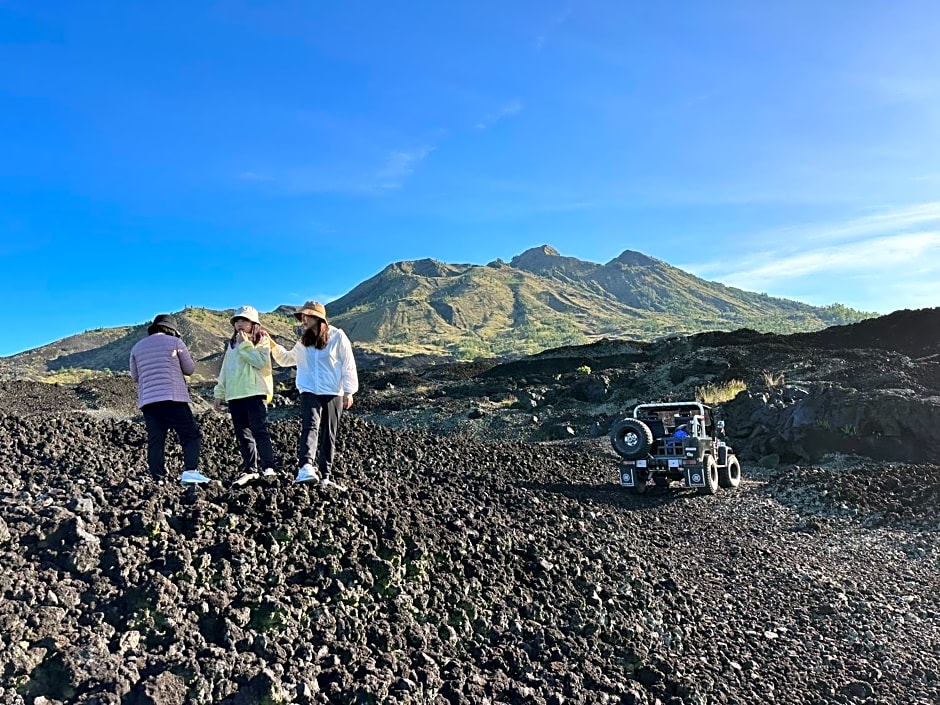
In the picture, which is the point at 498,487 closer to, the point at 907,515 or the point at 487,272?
the point at 907,515

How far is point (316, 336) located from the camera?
5.44m

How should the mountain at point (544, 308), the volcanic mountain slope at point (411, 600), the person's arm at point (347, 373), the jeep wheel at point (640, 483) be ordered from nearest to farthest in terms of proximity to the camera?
1. the volcanic mountain slope at point (411, 600)
2. the person's arm at point (347, 373)
3. the jeep wheel at point (640, 483)
4. the mountain at point (544, 308)

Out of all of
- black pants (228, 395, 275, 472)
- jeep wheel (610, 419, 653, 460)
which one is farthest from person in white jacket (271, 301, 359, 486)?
jeep wheel (610, 419, 653, 460)

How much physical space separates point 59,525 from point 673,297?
5679 inches

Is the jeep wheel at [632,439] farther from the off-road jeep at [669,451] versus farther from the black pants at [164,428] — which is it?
the black pants at [164,428]

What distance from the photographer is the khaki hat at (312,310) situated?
5.47 meters

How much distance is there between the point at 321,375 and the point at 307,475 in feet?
3.03

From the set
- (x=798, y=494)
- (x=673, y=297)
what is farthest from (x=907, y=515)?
(x=673, y=297)

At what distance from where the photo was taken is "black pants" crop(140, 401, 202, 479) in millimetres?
5645

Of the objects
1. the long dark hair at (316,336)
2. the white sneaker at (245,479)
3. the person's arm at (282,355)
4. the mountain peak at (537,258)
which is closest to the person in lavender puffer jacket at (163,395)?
the person's arm at (282,355)

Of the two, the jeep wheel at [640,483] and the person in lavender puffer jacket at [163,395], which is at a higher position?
the person in lavender puffer jacket at [163,395]

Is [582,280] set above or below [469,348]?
above

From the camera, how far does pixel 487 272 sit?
150m

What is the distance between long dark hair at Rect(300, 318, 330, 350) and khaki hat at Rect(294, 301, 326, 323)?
55 millimetres
